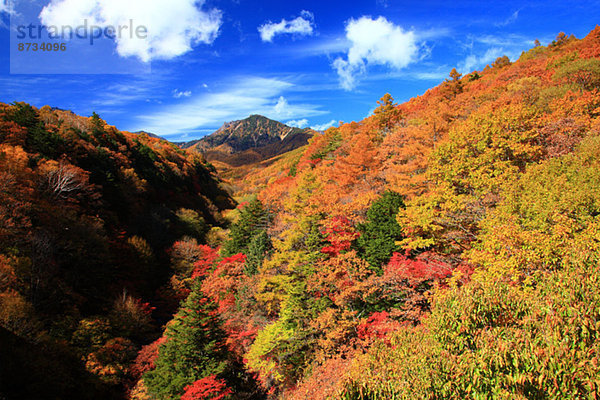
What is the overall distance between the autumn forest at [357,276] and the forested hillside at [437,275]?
0.40 ft

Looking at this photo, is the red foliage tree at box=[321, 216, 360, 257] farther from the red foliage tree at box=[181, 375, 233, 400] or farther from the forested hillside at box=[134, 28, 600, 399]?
the red foliage tree at box=[181, 375, 233, 400]

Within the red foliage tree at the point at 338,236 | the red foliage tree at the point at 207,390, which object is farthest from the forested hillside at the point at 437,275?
the red foliage tree at the point at 338,236

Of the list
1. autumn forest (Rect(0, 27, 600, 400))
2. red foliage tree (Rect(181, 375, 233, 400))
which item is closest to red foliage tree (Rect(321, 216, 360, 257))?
autumn forest (Rect(0, 27, 600, 400))

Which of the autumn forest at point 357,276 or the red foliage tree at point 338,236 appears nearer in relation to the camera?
the autumn forest at point 357,276

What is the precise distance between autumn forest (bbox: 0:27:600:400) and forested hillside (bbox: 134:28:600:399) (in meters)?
0.12

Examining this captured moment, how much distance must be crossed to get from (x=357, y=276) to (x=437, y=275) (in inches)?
259

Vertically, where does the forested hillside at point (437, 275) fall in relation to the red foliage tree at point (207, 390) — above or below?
above

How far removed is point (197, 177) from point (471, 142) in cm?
10241

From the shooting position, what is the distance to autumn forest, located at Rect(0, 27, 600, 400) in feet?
31.3

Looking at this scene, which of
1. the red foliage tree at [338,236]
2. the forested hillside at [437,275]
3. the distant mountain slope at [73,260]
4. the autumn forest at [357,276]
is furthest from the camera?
the red foliage tree at [338,236]

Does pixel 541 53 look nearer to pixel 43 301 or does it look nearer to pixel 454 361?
pixel 454 361

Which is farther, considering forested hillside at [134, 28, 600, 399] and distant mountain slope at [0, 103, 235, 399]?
distant mountain slope at [0, 103, 235, 399]

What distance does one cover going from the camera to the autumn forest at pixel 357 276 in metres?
9.55

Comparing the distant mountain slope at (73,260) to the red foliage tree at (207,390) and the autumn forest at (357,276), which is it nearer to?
the autumn forest at (357,276)
